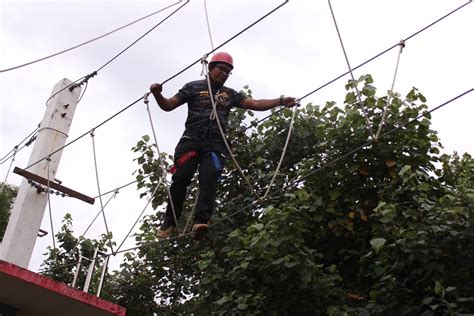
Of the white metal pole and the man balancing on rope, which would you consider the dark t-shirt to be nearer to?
the man balancing on rope

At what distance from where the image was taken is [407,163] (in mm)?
5664

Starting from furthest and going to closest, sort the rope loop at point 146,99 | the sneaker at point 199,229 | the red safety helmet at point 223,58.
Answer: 1. the rope loop at point 146,99
2. the red safety helmet at point 223,58
3. the sneaker at point 199,229

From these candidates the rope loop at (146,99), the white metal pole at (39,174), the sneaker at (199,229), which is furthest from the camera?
the white metal pole at (39,174)

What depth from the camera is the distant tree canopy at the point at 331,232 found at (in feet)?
15.6

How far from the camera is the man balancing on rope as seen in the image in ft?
A: 14.0

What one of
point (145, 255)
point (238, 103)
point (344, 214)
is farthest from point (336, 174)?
point (145, 255)

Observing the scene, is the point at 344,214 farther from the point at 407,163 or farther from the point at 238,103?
the point at 238,103

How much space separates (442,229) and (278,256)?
1.31 metres

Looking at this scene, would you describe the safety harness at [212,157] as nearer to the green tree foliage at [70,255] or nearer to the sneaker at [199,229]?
the sneaker at [199,229]

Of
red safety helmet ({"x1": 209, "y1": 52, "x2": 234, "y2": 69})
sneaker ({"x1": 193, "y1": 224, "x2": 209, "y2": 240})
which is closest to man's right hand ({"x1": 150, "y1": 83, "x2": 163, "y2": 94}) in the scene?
red safety helmet ({"x1": 209, "y1": 52, "x2": 234, "y2": 69})

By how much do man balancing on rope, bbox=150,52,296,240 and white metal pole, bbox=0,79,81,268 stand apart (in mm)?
1426

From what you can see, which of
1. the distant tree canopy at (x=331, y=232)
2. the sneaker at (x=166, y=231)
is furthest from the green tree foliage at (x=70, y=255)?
the sneaker at (x=166, y=231)

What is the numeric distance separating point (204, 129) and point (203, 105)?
7.6 inches

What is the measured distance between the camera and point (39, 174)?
5.60 m
